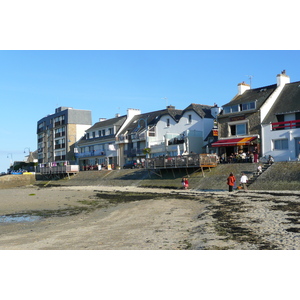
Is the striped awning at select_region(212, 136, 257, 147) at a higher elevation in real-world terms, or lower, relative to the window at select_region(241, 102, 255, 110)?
lower

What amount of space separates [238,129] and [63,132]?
1965 inches

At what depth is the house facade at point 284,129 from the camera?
128 feet

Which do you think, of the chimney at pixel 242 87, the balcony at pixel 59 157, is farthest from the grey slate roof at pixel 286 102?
the balcony at pixel 59 157

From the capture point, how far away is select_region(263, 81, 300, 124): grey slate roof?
1632 inches

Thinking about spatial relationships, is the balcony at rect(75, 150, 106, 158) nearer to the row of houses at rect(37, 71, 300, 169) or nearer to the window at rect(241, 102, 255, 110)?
the row of houses at rect(37, 71, 300, 169)

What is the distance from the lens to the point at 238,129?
45.2 metres

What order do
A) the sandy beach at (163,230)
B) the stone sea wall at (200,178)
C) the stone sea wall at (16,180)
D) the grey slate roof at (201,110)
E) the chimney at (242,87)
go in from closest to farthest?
1. the sandy beach at (163,230)
2. the stone sea wall at (200,178)
3. the chimney at (242,87)
4. the grey slate roof at (201,110)
5. the stone sea wall at (16,180)

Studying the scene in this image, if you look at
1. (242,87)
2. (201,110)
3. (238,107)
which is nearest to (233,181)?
(238,107)

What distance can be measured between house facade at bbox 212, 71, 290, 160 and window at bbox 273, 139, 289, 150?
5.25 feet

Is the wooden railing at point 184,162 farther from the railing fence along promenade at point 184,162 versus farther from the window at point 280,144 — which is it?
the window at point 280,144

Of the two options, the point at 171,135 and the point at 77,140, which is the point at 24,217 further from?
the point at 77,140

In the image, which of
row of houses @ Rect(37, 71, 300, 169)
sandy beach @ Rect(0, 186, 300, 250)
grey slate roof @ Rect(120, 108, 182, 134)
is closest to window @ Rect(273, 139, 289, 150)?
row of houses @ Rect(37, 71, 300, 169)

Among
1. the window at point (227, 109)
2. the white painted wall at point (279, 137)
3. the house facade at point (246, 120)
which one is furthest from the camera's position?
the window at point (227, 109)
